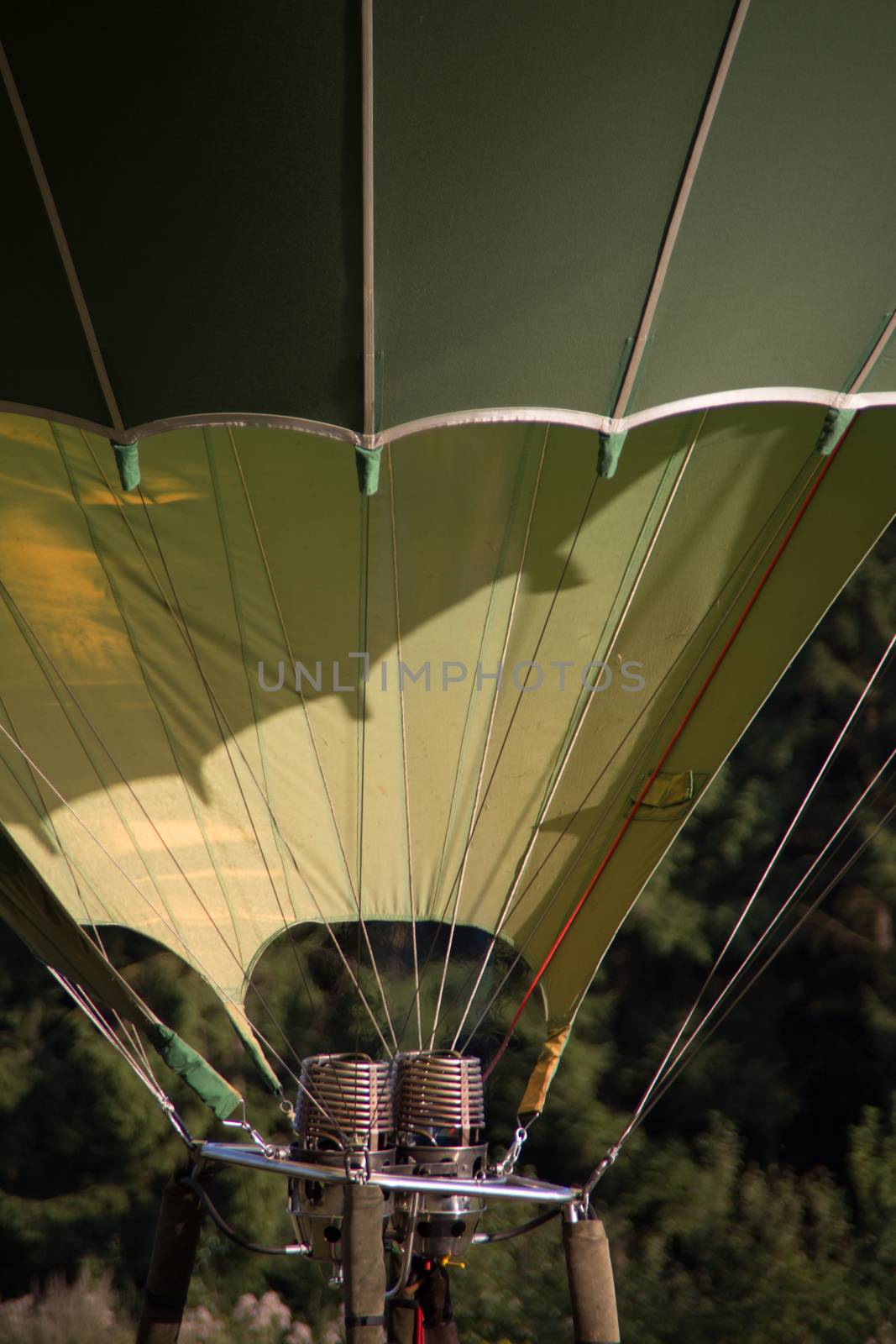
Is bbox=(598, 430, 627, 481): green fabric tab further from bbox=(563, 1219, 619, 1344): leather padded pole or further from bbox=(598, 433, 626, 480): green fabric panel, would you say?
bbox=(563, 1219, 619, 1344): leather padded pole

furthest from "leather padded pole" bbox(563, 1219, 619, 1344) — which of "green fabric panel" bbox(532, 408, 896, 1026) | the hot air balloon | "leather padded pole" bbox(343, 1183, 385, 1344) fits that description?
"green fabric panel" bbox(532, 408, 896, 1026)

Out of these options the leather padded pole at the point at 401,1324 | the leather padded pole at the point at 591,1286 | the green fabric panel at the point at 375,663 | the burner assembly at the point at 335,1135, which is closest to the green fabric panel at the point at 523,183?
the green fabric panel at the point at 375,663

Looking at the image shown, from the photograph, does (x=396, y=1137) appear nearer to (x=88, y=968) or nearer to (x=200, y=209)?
(x=88, y=968)

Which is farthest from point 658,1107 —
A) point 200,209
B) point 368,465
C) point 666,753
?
point 200,209

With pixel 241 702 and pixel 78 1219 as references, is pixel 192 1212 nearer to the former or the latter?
pixel 241 702

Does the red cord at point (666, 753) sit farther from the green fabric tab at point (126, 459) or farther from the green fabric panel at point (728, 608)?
the green fabric tab at point (126, 459)
